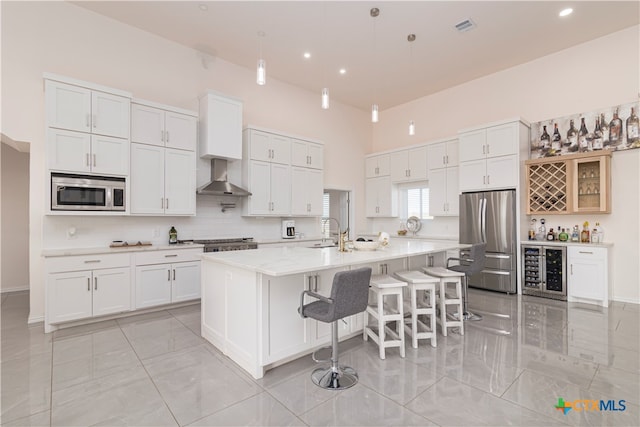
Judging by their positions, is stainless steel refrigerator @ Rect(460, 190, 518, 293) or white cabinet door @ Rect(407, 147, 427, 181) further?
white cabinet door @ Rect(407, 147, 427, 181)

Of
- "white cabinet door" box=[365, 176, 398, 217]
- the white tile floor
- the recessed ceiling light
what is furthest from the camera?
Result: "white cabinet door" box=[365, 176, 398, 217]

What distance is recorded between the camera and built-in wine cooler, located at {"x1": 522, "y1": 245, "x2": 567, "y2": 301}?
14.9ft

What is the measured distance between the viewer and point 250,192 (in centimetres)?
524

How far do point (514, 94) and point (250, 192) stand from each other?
5166mm

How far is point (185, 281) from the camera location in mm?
4262

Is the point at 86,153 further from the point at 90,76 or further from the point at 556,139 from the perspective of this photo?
the point at 556,139

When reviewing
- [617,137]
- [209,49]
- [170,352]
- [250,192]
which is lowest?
[170,352]

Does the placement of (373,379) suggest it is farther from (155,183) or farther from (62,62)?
(62,62)

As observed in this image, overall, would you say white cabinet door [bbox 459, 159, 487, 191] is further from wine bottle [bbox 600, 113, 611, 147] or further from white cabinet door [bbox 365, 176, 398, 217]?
white cabinet door [bbox 365, 176, 398, 217]

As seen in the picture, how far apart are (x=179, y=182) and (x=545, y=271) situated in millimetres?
5830

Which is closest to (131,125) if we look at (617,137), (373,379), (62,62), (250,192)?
(62,62)

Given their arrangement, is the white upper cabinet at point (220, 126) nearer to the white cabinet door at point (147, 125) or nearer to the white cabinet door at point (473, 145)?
the white cabinet door at point (147, 125)

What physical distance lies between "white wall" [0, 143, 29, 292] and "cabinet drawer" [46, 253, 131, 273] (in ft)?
9.46

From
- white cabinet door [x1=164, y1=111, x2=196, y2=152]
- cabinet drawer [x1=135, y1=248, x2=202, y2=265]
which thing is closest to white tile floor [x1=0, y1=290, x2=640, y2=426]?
cabinet drawer [x1=135, y1=248, x2=202, y2=265]
